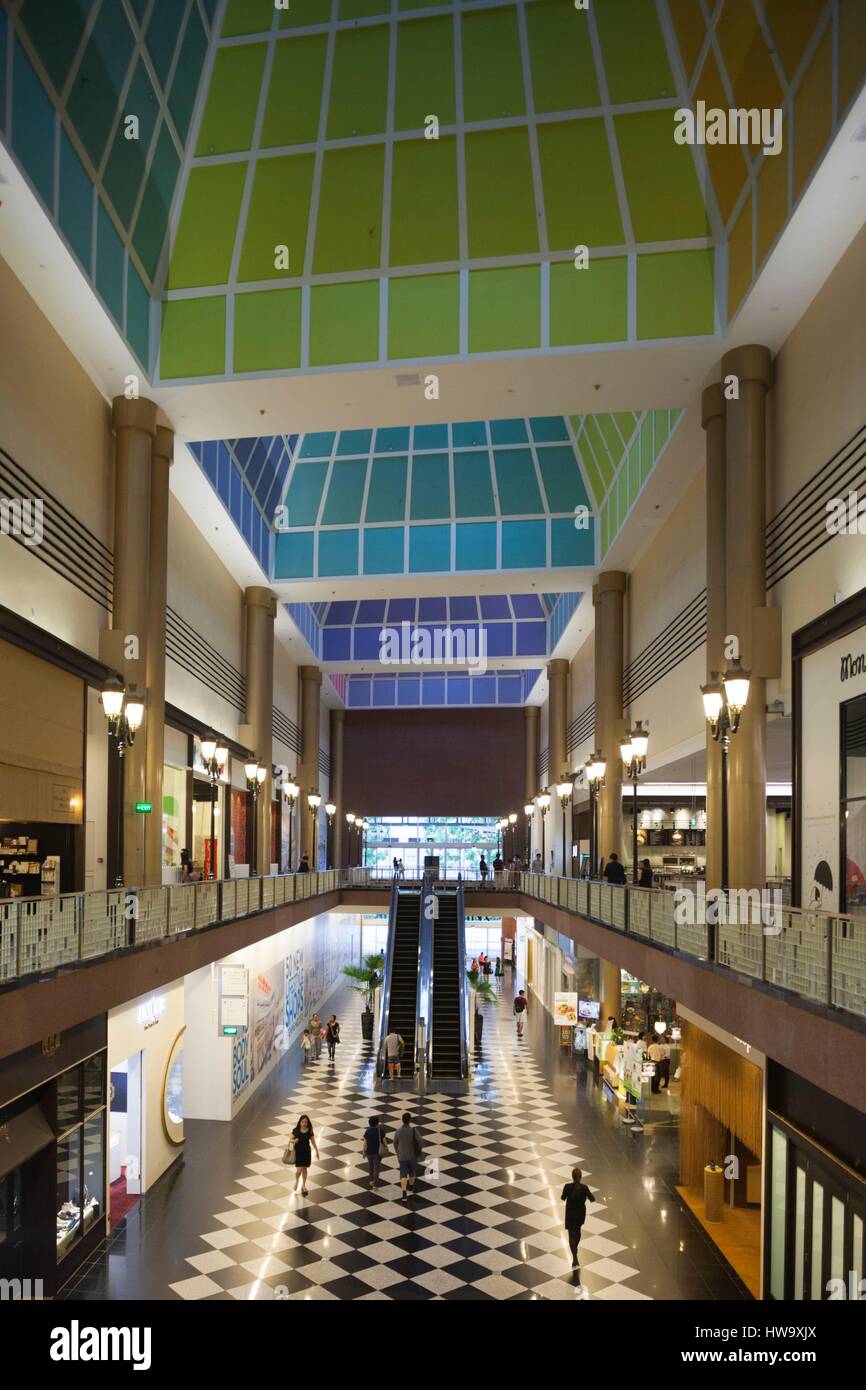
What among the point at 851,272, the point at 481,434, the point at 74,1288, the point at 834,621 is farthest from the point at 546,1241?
the point at 481,434

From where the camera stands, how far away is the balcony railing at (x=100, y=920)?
8836 millimetres

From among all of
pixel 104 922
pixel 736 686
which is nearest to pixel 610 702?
pixel 736 686

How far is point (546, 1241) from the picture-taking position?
1420 cm

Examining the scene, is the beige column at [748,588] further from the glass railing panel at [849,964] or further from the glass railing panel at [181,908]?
the glass railing panel at [181,908]

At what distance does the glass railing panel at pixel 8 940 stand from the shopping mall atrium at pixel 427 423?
40 millimetres

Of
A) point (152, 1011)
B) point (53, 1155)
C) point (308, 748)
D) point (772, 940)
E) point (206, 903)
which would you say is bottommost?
point (53, 1155)

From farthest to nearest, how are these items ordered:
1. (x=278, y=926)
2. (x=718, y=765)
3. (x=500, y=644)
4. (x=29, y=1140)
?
(x=500, y=644), (x=278, y=926), (x=718, y=765), (x=29, y=1140)

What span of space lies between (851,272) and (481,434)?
1697 centimetres

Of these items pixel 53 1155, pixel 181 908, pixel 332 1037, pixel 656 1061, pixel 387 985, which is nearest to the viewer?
pixel 53 1155

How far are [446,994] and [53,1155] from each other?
56.8 feet

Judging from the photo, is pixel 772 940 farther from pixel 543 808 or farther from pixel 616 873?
pixel 543 808

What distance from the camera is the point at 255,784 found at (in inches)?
1024
